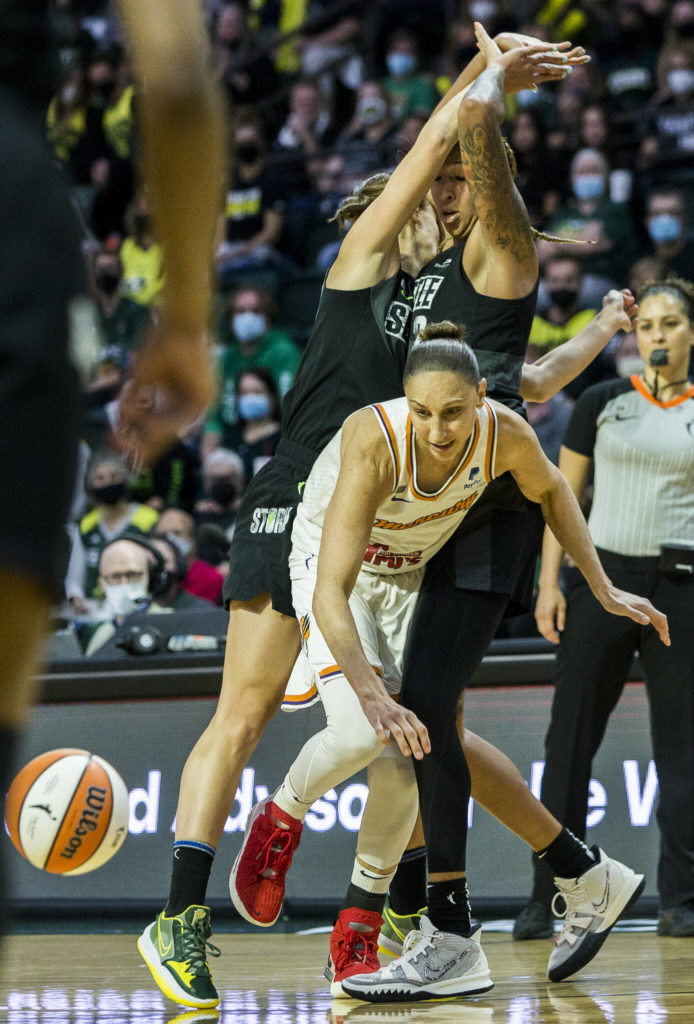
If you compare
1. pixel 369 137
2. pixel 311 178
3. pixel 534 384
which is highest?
pixel 369 137

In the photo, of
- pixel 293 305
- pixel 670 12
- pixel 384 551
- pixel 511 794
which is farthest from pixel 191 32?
pixel 670 12

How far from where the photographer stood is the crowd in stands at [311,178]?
8656 millimetres

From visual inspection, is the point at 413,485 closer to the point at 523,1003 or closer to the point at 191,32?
the point at 523,1003

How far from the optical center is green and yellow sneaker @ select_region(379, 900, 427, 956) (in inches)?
153

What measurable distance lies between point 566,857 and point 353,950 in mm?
741

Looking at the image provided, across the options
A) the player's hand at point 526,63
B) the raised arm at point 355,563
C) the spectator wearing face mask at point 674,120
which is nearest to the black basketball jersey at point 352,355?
the raised arm at point 355,563

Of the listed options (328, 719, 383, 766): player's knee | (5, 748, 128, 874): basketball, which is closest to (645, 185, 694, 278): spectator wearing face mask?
(5, 748, 128, 874): basketball

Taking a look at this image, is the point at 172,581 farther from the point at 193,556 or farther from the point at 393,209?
the point at 393,209

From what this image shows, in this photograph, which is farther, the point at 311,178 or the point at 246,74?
the point at 246,74

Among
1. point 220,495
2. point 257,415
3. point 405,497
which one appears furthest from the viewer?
point 257,415

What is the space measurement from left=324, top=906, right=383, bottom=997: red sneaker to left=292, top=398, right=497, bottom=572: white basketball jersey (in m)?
0.86

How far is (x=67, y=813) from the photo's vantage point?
15.3 ft

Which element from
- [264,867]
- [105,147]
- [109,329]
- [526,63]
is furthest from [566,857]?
[105,147]

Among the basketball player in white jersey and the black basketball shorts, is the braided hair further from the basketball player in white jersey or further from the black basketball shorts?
the black basketball shorts
